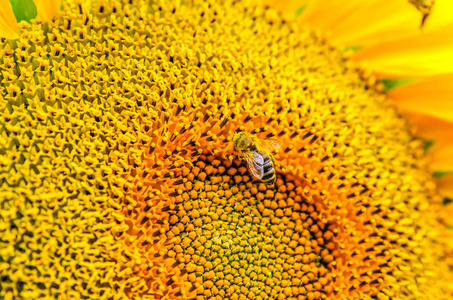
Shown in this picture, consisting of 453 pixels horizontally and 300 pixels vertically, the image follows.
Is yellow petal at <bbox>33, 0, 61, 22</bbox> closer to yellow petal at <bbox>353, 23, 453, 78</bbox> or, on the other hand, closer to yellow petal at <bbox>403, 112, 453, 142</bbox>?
yellow petal at <bbox>353, 23, 453, 78</bbox>

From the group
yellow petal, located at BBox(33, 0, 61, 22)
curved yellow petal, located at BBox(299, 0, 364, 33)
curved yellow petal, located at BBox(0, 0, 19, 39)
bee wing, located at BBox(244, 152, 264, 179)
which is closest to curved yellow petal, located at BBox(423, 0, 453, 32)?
curved yellow petal, located at BBox(299, 0, 364, 33)

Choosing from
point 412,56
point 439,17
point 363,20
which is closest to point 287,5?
point 363,20

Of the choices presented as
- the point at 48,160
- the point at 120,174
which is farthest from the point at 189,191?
the point at 48,160

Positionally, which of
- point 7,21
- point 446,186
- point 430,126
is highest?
point 430,126

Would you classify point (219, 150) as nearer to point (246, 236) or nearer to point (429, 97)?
point (246, 236)

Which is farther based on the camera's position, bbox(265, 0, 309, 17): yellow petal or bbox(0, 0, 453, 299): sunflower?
bbox(265, 0, 309, 17): yellow petal

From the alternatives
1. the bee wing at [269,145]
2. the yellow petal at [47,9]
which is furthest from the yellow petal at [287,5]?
the yellow petal at [47,9]
